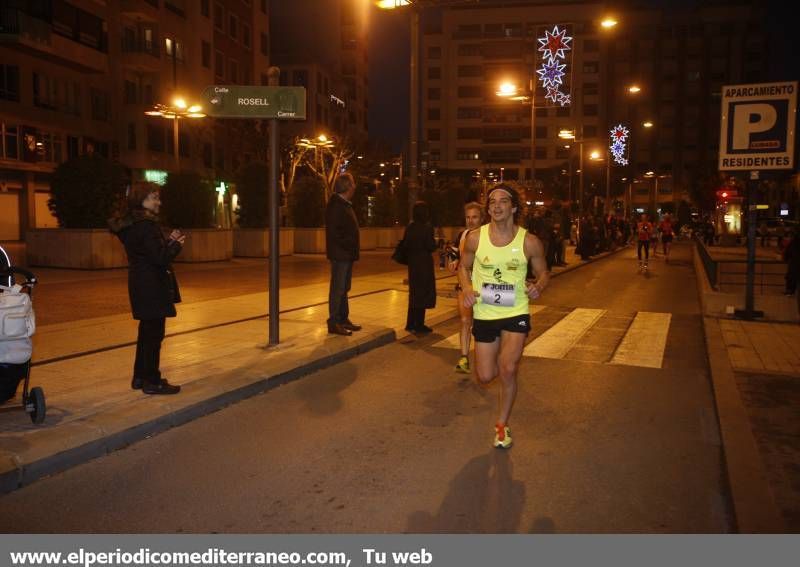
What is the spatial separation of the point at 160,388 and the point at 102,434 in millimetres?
1064

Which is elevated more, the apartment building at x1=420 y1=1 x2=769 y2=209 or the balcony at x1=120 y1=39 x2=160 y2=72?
the apartment building at x1=420 y1=1 x2=769 y2=209

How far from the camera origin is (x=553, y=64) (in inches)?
1016

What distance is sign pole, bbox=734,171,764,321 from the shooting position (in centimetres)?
1102

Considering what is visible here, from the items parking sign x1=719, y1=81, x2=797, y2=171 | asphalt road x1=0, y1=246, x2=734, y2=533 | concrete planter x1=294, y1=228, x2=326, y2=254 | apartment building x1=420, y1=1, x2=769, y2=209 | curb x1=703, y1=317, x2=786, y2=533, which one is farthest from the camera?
apartment building x1=420, y1=1, x2=769, y2=209

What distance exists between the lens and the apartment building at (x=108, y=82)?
33625mm

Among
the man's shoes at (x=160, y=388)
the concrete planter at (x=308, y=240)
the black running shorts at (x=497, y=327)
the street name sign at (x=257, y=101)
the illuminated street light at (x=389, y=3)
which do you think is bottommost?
the man's shoes at (x=160, y=388)

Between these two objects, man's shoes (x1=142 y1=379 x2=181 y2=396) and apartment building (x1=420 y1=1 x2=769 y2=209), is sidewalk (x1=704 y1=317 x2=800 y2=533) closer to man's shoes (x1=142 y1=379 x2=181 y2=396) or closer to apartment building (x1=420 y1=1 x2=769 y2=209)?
man's shoes (x1=142 y1=379 x2=181 y2=396)

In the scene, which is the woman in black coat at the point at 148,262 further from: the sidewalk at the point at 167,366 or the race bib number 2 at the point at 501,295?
the race bib number 2 at the point at 501,295

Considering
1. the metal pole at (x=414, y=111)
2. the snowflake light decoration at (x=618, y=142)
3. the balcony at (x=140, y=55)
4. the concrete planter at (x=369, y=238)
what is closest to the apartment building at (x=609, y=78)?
the snowflake light decoration at (x=618, y=142)

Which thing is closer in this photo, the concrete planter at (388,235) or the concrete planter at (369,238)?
the concrete planter at (369,238)

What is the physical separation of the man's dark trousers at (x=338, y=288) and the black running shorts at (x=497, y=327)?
4325 mm

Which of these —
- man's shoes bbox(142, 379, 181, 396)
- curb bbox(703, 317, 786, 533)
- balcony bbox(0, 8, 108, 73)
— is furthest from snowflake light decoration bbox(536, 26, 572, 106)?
balcony bbox(0, 8, 108, 73)

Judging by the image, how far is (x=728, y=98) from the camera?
37.8ft
